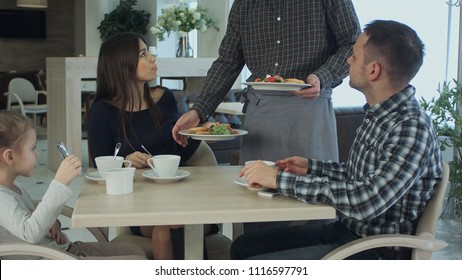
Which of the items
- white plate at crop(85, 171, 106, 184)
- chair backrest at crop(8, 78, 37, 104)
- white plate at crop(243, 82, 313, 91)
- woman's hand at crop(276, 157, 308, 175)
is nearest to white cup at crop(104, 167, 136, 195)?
white plate at crop(85, 171, 106, 184)

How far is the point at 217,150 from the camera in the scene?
20.4 ft

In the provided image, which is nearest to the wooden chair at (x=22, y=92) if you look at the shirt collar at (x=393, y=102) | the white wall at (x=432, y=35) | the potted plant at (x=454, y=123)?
the white wall at (x=432, y=35)

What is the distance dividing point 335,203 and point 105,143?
1118mm

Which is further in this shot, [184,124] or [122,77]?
[122,77]

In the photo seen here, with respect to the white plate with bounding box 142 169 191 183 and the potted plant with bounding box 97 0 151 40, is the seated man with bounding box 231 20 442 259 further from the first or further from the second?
the potted plant with bounding box 97 0 151 40

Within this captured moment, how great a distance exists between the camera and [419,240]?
156 cm

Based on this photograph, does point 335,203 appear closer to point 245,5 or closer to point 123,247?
point 123,247

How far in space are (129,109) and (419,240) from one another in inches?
51.1

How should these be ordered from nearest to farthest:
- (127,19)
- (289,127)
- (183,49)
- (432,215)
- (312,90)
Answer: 1. (432,215)
2. (312,90)
3. (289,127)
4. (183,49)
5. (127,19)

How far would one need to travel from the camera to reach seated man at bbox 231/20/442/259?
157cm

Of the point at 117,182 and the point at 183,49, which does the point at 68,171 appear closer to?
the point at 117,182

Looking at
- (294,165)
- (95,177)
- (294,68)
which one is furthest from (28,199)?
(294,68)

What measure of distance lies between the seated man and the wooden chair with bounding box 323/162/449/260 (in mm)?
24
